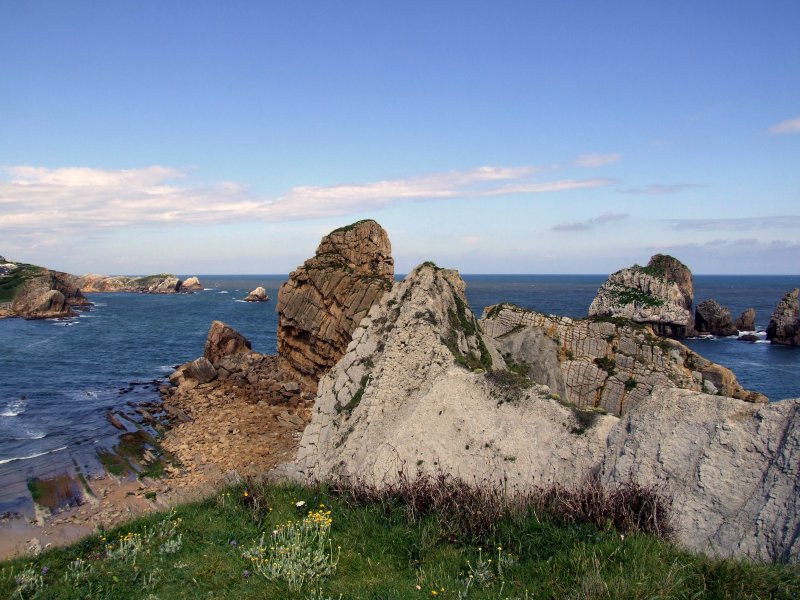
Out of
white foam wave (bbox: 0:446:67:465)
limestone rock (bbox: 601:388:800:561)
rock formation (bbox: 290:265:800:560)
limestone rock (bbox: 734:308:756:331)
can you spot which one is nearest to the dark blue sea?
white foam wave (bbox: 0:446:67:465)

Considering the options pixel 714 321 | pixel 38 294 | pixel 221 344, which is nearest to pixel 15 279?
pixel 38 294

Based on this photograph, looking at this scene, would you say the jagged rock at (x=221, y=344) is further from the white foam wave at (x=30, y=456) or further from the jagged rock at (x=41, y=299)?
the jagged rock at (x=41, y=299)

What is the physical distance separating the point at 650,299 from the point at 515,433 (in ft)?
279

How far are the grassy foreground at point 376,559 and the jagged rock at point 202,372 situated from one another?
41.4 m

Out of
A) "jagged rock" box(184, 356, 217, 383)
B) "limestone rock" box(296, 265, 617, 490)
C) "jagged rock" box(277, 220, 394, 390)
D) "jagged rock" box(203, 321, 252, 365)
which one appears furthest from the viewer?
"jagged rock" box(203, 321, 252, 365)

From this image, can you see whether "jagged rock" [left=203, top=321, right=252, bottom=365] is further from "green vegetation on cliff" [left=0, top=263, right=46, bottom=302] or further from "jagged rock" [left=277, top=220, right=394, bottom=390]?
"green vegetation on cliff" [left=0, top=263, right=46, bottom=302]

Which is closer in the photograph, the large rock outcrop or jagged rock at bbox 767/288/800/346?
the large rock outcrop

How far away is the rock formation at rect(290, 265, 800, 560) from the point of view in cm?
937

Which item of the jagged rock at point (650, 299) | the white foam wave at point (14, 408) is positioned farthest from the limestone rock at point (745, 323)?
the white foam wave at point (14, 408)

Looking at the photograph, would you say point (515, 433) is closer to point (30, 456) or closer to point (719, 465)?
point (719, 465)

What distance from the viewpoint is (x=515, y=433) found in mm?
13484

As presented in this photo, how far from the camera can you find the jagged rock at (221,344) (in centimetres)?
5383

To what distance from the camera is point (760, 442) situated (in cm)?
988

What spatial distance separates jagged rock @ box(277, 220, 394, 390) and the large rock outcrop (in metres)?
15.4
